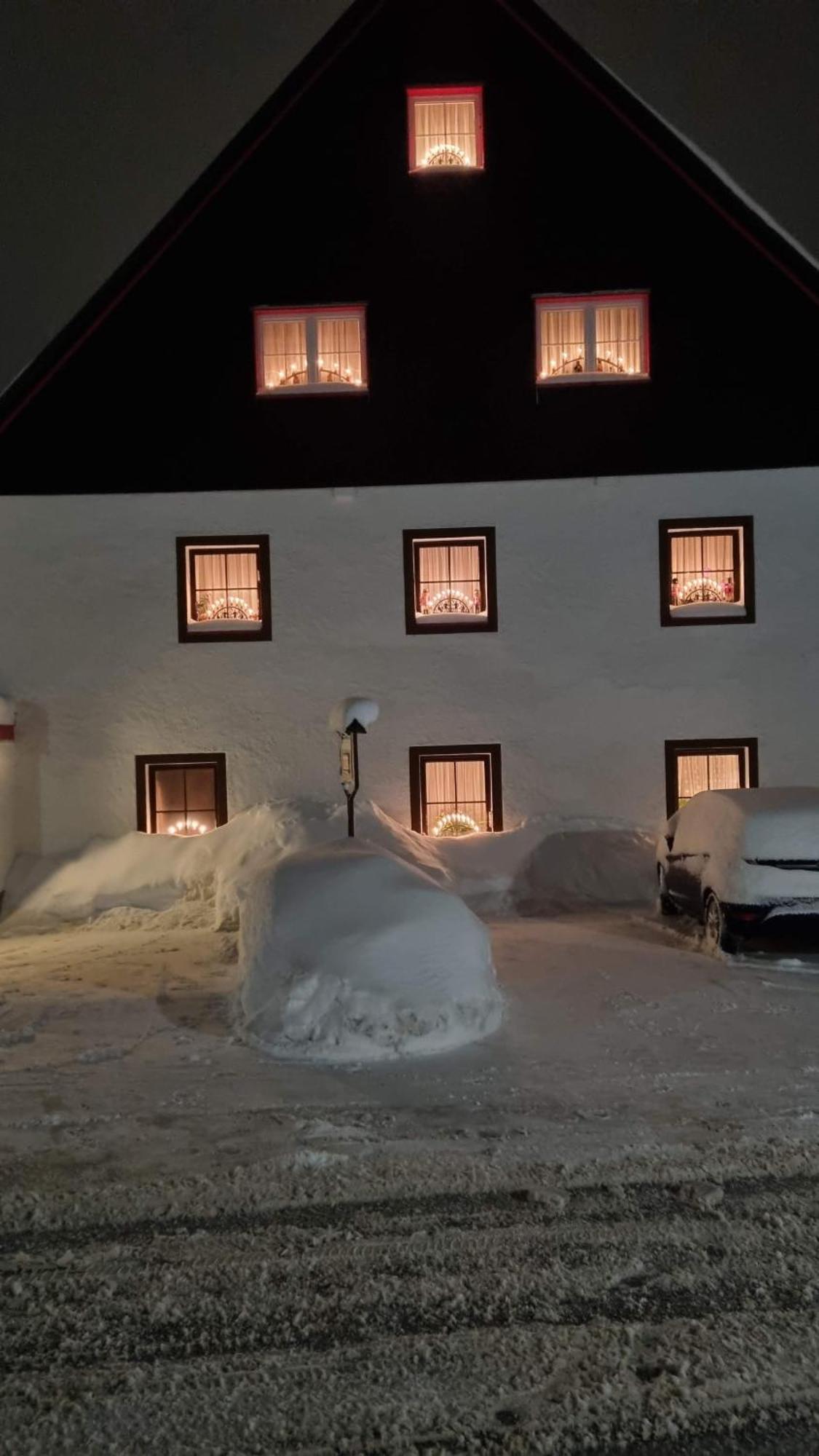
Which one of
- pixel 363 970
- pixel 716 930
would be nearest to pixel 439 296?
pixel 716 930

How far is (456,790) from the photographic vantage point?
15.6 m

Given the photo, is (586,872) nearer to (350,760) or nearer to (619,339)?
(350,760)

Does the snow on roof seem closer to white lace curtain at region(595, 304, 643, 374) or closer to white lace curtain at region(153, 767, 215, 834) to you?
white lace curtain at region(595, 304, 643, 374)

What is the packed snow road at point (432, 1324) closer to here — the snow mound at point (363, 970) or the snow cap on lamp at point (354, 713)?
the snow mound at point (363, 970)

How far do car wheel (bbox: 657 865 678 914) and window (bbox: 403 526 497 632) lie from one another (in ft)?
13.9

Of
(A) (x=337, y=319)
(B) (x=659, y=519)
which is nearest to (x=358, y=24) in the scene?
(A) (x=337, y=319)

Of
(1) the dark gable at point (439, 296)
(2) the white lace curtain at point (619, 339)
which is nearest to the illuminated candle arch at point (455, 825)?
(1) the dark gable at point (439, 296)

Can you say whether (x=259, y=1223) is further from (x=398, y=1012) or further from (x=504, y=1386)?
(x=398, y=1012)

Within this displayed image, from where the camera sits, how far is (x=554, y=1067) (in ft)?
23.1

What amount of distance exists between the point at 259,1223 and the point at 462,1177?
1.03 meters

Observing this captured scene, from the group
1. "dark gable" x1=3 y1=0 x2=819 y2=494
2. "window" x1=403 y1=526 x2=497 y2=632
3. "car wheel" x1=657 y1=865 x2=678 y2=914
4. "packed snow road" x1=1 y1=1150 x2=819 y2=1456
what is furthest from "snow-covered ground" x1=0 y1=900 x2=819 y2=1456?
"dark gable" x1=3 y1=0 x2=819 y2=494

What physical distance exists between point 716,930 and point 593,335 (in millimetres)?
9126

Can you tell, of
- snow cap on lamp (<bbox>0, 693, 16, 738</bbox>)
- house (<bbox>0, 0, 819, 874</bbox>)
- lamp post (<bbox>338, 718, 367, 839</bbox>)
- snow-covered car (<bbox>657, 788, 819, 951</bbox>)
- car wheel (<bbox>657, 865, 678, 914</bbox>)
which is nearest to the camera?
snow-covered car (<bbox>657, 788, 819, 951</bbox>)

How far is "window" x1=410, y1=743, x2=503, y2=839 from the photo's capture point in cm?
1550
